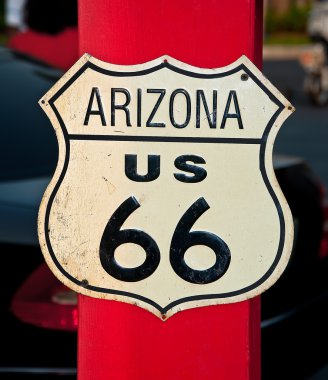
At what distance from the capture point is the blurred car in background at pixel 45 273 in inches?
110

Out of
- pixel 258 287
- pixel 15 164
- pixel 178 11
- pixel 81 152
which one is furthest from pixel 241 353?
pixel 15 164

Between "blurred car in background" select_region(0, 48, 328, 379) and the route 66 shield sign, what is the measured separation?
0.86m

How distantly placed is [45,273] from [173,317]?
913mm

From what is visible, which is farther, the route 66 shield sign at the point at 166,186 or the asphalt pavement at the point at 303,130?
the asphalt pavement at the point at 303,130

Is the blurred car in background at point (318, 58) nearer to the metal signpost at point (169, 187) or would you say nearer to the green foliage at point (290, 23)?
the metal signpost at point (169, 187)

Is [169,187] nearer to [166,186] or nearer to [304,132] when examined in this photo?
[166,186]

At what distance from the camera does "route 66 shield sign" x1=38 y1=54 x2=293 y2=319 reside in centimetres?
188

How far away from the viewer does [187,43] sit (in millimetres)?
1912

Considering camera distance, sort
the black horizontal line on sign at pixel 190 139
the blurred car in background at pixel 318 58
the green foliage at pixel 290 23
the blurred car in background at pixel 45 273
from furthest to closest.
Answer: the green foliage at pixel 290 23 → the blurred car in background at pixel 318 58 → the blurred car in background at pixel 45 273 → the black horizontal line on sign at pixel 190 139

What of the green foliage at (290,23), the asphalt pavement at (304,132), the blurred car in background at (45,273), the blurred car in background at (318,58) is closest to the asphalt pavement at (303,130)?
the asphalt pavement at (304,132)

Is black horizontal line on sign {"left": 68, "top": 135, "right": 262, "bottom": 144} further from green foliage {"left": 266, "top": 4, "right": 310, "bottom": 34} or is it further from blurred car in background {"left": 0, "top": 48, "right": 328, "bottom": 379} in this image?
green foliage {"left": 266, "top": 4, "right": 310, "bottom": 34}

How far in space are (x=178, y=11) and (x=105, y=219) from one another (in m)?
0.44

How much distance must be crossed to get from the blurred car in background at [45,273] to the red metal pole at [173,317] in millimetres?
750

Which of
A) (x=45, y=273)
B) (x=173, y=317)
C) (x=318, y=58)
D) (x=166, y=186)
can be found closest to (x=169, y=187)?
(x=166, y=186)
